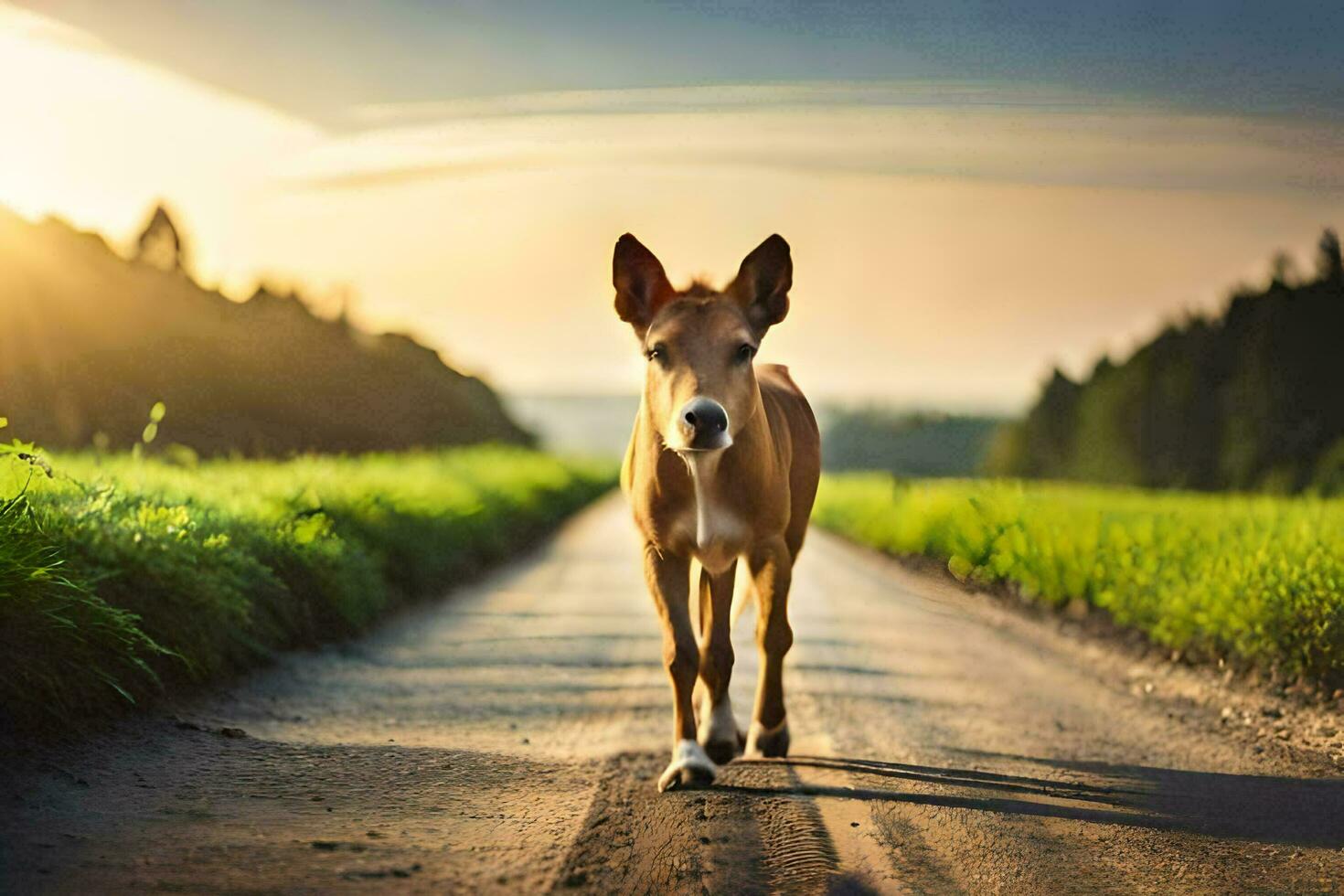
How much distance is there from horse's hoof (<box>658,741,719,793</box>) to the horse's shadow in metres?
0.18

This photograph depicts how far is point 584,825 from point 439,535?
11519 millimetres

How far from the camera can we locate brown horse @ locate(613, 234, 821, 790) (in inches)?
217

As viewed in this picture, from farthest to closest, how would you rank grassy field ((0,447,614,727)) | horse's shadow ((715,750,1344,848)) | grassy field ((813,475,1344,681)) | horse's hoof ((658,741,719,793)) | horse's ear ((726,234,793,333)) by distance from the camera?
grassy field ((813,475,1344,681)) < horse's ear ((726,234,793,333)) < grassy field ((0,447,614,727)) < horse's hoof ((658,741,719,793)) < horse's shadow ((715,750,1344,848))

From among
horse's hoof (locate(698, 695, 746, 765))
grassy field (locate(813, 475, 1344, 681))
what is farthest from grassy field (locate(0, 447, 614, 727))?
grassy field (locate(813, 475, 1344, 681))

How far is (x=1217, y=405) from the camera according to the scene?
180ft

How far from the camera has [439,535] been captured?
16.0 meters

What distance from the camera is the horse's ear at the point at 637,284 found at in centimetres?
588

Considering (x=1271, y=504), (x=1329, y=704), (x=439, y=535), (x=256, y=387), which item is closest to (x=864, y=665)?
(x=1329, y=704)

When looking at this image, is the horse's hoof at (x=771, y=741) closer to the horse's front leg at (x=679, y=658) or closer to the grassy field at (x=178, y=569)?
the horse's front leg at (x=679, y=658)

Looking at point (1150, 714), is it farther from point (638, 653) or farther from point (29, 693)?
point (29, 693)

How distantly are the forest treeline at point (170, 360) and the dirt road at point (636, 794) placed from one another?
52.1 ft

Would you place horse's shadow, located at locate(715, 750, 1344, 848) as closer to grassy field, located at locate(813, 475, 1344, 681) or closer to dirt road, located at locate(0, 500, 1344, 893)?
dirt road, located at locate(0, 500, 1344, 893)

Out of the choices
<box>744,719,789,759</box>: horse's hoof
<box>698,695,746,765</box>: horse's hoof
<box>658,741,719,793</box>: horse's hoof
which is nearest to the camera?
<box>658,741,719,793</box>: horse's hoof

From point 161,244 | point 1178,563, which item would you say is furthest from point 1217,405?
point 1178,563
